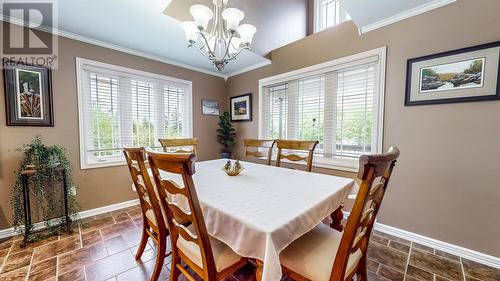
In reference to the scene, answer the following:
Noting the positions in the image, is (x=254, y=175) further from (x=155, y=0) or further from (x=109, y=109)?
(x=109, y=109)

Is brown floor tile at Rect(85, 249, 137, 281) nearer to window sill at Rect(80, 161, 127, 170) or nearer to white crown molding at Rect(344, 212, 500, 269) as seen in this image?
window sill at Rect(80, 161, 127, 170)

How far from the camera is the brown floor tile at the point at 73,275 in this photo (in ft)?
4.79

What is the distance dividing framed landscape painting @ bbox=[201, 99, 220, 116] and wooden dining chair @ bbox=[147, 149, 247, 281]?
2706 millimetres

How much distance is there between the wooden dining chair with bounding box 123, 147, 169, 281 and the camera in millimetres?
1186

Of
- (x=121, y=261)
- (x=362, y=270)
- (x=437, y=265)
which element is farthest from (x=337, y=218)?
(x=121, y=261)

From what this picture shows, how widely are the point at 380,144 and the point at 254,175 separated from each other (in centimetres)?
153

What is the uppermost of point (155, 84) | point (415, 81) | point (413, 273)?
point (155, 84)

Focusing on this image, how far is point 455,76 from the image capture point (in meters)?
1.71

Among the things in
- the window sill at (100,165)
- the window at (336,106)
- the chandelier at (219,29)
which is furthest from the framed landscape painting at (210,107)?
the chandelier at (219,29)

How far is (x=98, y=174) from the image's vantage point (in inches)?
101

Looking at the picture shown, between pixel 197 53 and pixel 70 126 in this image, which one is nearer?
pixel 70 126

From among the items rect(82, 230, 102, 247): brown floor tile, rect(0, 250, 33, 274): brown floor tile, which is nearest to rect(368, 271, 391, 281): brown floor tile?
rect(82, 230, 102, 247): brown floor tile

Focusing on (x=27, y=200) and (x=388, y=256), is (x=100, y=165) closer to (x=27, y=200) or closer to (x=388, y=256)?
(x=27, y=200)

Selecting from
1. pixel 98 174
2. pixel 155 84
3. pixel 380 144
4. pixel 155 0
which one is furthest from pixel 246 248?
pixel 155 84
